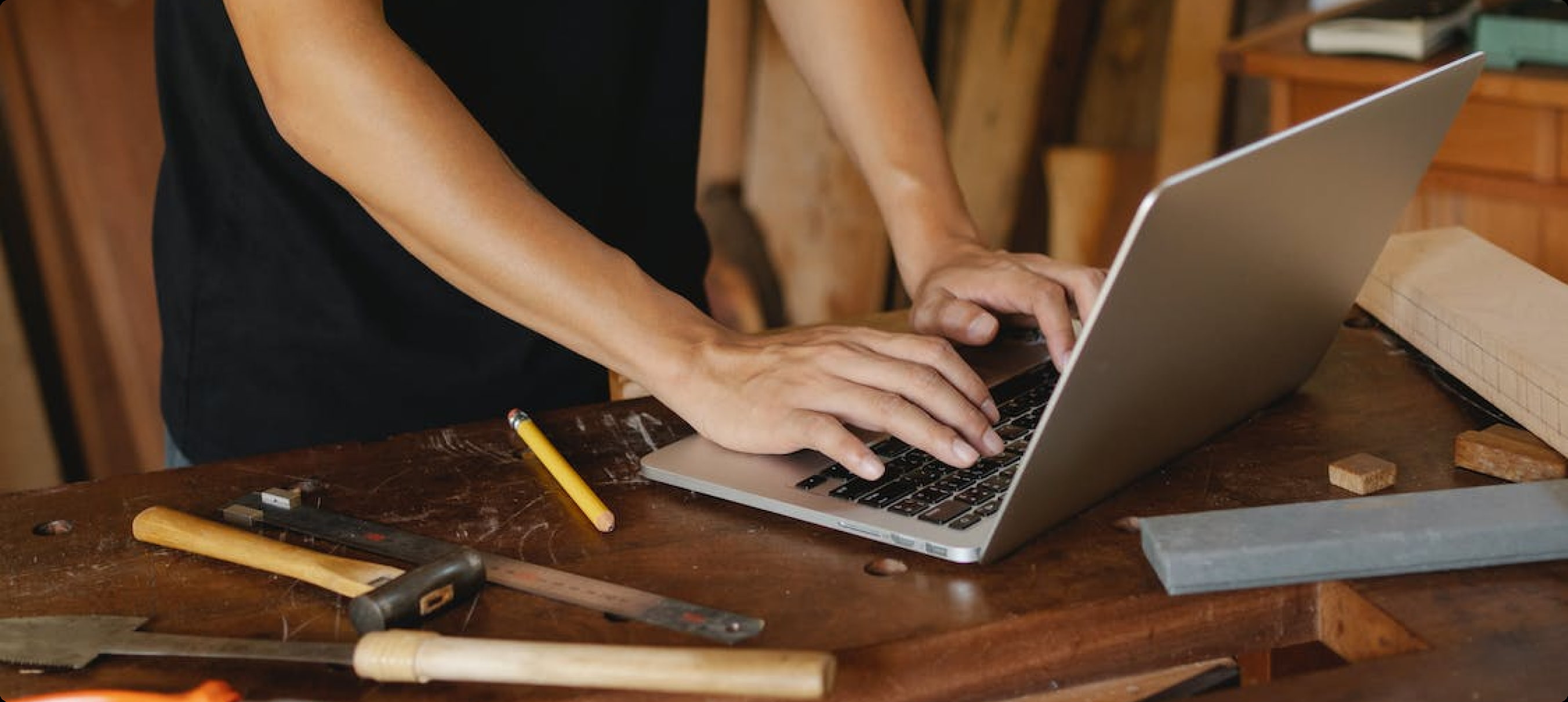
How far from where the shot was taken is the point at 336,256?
123 cm

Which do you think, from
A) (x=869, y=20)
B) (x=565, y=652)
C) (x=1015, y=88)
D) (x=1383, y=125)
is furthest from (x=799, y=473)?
(x=1015, y=88)

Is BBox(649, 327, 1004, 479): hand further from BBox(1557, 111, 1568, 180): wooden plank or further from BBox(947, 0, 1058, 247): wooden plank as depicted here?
BBox(947, 0, 1058, 247): wooden plank

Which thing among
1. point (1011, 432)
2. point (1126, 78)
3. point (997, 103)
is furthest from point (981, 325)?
point (1126, 78)

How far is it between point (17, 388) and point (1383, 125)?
6.67 ft

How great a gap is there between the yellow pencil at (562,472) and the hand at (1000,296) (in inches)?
12.2

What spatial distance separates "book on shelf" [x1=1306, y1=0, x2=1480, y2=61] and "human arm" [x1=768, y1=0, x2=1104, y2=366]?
96cm

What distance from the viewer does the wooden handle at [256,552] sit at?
0.83 meters

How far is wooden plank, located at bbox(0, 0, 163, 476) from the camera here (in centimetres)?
216

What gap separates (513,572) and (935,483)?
10.0 inches

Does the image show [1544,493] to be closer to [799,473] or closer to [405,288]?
[799,473]

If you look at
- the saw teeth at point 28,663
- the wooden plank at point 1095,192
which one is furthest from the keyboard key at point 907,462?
the wooden plank at point 1095,192

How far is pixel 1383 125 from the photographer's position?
88 cm

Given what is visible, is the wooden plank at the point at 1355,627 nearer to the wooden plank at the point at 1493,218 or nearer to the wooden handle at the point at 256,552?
the wooden handle at the point at 256,552

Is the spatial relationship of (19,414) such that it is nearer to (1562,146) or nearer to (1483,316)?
(1483,316)
